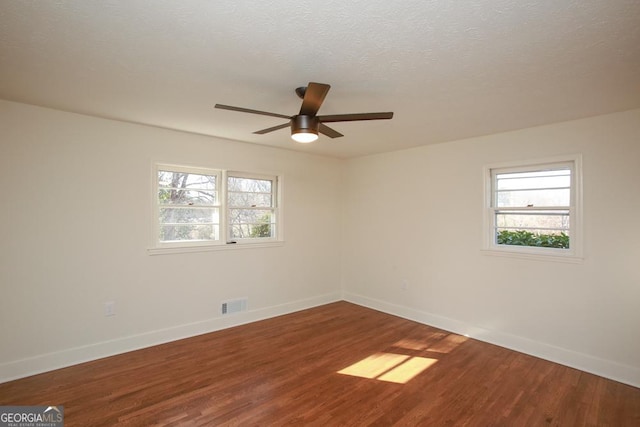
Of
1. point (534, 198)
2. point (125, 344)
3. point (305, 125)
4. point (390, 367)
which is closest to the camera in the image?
point (305, 125)

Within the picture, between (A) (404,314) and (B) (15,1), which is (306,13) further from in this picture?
(A) (404,314)

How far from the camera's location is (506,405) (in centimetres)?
245

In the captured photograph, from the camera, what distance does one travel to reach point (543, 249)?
3.39 meters

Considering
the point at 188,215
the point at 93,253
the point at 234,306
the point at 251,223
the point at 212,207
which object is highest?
the point at 212,207

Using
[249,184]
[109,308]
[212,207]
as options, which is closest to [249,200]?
[249,184]

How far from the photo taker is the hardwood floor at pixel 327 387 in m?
2.29

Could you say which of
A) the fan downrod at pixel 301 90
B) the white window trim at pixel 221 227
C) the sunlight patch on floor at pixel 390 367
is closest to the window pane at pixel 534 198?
Result: the sunlight patch on floor at pixel 390 367

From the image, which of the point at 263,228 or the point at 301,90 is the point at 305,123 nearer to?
the point at 301,90

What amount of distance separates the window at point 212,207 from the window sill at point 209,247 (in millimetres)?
35

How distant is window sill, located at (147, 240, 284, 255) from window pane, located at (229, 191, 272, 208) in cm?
54

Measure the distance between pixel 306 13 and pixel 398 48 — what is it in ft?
2.00

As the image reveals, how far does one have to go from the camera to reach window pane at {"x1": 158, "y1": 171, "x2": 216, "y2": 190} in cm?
371

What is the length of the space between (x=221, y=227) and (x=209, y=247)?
11.8 inches

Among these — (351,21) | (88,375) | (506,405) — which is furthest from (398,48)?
(88,375)
